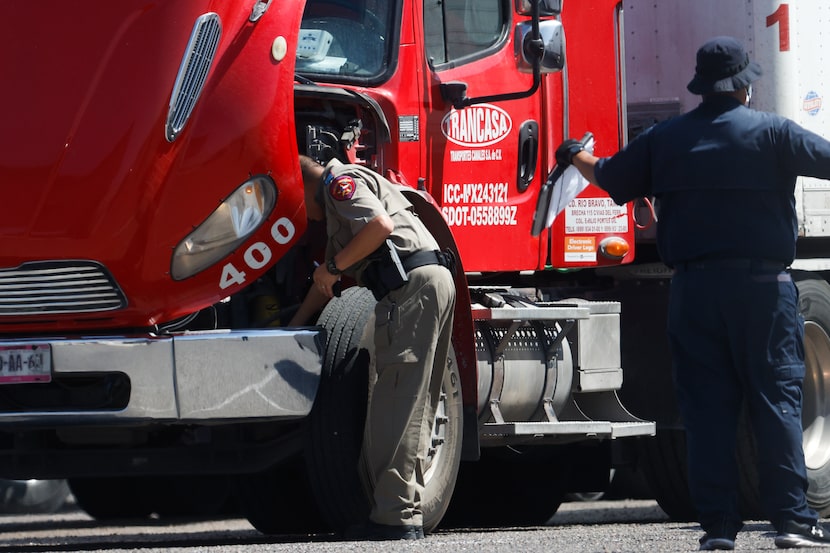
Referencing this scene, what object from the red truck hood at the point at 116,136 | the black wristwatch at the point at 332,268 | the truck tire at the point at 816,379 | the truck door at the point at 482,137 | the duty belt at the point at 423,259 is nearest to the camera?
the red truck hood at the point at 116,136

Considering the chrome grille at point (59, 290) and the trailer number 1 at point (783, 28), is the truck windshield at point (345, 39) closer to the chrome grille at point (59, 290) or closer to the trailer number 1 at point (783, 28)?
the chrome grille at point (59, 290)

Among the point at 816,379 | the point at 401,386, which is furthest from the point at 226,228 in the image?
the point at 816,379

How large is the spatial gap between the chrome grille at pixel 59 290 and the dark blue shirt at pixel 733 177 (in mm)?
2093

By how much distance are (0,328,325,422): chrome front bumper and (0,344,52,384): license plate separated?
2cm

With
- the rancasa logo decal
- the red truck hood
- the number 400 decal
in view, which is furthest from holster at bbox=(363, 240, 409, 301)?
the rancasa logo decal

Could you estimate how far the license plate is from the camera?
22.1ft

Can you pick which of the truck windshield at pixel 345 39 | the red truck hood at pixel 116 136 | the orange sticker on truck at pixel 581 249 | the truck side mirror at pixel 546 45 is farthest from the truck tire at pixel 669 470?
the red truck hood at pixel 116 136

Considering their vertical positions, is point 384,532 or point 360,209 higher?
point 360,209

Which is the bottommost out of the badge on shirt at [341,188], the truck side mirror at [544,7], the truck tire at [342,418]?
the truck tire at [342,418]

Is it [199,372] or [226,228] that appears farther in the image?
[226,228]

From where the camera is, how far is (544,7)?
26.1ft

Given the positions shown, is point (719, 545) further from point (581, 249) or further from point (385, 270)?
point (581, 249)

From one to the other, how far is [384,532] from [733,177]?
1.94 meters

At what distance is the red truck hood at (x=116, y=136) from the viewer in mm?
6723
